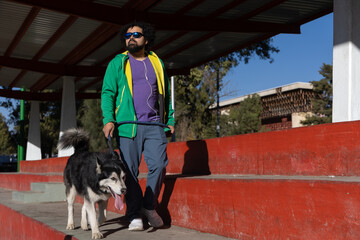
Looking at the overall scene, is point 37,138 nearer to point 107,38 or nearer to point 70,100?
point 70,100

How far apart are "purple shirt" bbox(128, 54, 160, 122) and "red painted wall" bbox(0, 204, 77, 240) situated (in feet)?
5.17

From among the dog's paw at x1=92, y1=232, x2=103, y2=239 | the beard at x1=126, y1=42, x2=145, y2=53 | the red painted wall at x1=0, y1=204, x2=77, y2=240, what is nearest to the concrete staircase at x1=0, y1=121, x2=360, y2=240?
the dog's paw at x1=92, y1=232, x2=103, y2=239

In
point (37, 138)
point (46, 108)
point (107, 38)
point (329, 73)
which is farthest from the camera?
point (329, 73)

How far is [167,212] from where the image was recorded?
5.70 metres

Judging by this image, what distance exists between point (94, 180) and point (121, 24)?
935 centimetres

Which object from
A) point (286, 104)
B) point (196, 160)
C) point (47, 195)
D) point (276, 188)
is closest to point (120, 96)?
point (276, 188)

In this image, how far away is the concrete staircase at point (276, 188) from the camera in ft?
10.9

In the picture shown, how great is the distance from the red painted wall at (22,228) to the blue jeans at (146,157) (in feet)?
2.68

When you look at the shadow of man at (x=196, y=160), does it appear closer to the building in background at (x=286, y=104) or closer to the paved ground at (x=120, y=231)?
the paved ground at (x=120, y=231)

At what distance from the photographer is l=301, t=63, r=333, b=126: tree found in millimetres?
44031

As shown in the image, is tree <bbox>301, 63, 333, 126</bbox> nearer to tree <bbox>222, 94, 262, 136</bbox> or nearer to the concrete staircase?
tree <bbox>222, 94, 262, 136</bbox>

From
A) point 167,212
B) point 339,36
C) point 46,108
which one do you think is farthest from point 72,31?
point 46,108

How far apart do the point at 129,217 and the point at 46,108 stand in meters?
38.3

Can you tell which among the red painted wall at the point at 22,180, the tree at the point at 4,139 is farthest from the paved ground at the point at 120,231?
the tree at the point at 4,139
